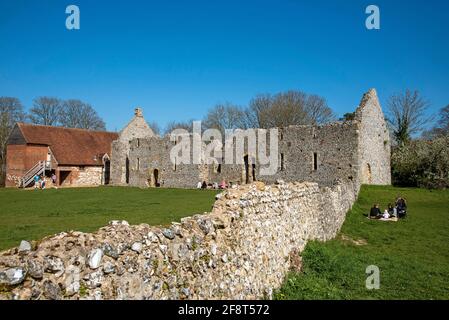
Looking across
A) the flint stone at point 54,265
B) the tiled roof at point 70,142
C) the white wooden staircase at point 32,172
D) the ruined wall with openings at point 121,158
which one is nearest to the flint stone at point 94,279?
the flint stone at point 54,265

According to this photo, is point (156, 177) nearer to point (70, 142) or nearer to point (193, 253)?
point (70, 142)

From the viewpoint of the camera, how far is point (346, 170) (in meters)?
27.3

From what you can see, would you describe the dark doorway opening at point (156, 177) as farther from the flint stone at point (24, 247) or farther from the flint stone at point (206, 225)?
the flint stone at point (24, 247)

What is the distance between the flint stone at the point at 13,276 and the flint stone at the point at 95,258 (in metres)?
0.72

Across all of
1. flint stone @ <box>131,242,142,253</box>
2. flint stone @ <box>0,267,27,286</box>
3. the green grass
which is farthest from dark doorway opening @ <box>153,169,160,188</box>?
flint stone @ <box>0,267,27,286</box>

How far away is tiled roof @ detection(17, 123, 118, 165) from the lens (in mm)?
43875

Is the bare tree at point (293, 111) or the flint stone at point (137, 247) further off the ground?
the bare tree at point (293, 111)

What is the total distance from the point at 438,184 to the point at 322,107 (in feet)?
98.3

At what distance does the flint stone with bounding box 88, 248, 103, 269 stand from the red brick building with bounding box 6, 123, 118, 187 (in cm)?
4260

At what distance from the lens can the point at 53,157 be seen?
142 ft

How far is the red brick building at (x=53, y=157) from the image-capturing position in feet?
141

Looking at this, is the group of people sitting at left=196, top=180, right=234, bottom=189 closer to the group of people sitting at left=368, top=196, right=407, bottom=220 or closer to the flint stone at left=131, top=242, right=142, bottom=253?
the group of people sitting at left=368, top=196, right=407, bottom=220

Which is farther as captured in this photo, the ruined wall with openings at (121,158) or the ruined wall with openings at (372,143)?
the ruined wall with openings at (121,158)
